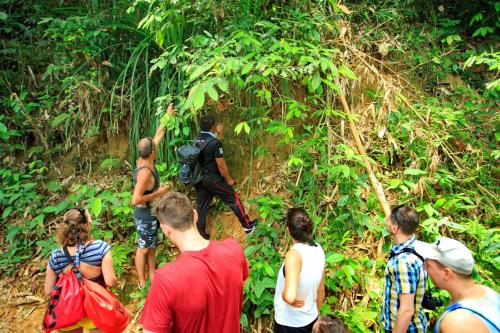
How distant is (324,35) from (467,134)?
242 centimetres

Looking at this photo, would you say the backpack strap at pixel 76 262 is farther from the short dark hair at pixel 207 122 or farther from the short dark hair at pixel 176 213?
the short dark hair at pixel 207 122

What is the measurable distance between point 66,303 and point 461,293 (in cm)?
260

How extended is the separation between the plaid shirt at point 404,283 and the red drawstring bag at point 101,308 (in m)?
2.04

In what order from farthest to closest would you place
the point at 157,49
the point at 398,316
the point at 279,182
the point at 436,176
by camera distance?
the point at 157,49 → the point at 279,182 → the point at 436,176 → the point at 398,316

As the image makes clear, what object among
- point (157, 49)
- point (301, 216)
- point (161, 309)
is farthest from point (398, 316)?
point (157, 49)

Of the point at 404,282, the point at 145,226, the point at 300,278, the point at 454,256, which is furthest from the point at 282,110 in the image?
the point at 454,256

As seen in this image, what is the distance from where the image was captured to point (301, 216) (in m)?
2.67

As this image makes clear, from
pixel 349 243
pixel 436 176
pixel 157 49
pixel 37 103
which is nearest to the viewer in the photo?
pixel 349 243

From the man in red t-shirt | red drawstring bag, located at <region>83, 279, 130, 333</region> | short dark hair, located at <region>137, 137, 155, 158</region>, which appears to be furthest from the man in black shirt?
the man in red t-shirt

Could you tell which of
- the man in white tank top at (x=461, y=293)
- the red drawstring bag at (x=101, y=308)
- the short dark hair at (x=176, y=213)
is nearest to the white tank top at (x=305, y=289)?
the man in white tank top at (x=461, y=293)

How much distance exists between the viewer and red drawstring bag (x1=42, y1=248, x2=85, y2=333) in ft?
8.76

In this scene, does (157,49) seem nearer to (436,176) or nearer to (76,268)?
(76,268)

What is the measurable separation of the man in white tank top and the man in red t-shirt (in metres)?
1.09

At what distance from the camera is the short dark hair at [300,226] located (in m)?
Answer: 2.65
